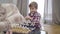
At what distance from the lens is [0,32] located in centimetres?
170

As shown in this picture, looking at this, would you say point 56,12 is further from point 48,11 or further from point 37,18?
point 37,18

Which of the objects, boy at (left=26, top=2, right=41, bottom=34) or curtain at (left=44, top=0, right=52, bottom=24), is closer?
boy at (left=26, top=2, right=41, bottom=34)

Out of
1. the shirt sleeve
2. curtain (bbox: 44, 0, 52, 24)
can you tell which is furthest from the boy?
curtain (bbox: 44, 0, 52, 24)

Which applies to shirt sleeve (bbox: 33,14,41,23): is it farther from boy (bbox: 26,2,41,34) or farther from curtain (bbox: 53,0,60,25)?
curtain (bbox: 53,0,60,25)

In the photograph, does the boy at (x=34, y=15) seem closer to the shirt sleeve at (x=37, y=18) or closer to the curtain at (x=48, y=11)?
the shirt sleeve at (x=37, y=18)

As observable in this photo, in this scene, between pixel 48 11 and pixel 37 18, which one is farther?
pixel 48 11

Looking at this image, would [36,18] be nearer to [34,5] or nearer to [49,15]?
[34,5]

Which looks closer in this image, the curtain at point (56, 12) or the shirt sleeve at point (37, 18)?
the shirt sleeve at point (37, 18)

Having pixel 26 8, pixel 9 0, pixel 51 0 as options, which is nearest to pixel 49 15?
Answer: pixel 51 0

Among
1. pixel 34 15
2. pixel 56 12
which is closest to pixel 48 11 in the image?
pixel 56 12

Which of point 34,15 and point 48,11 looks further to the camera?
point 48,11

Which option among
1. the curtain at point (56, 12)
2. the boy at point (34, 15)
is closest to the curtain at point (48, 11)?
the curtain at point (56, 12)

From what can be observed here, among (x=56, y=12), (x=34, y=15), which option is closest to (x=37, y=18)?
A: (x=34, y=15)

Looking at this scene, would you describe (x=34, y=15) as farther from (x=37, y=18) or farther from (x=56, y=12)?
(x=56, y=12)
